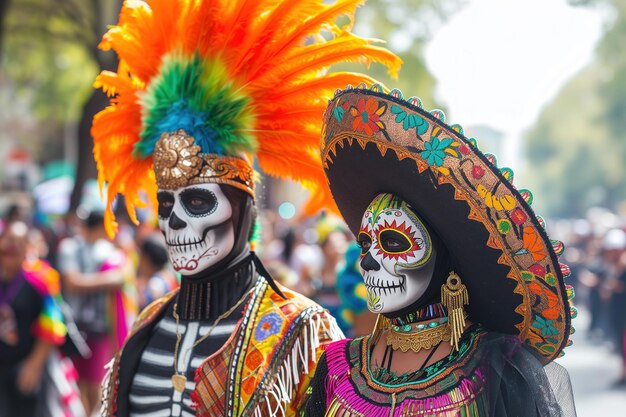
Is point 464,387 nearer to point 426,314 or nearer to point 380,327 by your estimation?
point 426,314

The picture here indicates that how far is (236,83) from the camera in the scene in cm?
402

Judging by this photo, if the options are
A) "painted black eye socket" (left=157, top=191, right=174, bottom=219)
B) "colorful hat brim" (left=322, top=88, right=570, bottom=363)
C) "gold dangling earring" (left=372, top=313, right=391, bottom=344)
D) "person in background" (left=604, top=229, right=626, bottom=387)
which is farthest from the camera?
"person in background" (left=604, top=229, right=626, bottom=387)

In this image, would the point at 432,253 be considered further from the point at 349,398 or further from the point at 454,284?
the point at 349,398

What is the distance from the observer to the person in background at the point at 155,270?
7617 millimetres

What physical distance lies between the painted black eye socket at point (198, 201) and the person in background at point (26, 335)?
356 centimetres

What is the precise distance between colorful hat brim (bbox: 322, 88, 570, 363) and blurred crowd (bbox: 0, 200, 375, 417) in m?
2.94

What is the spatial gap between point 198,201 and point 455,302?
134 cm

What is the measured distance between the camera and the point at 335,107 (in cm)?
317

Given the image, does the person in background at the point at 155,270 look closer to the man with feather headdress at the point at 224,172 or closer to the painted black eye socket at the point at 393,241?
the man with feather headdress at the point at 224,172

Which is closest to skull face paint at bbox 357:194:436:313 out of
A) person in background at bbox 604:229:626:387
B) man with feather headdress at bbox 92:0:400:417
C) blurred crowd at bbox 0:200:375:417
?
man with feather headdress at bbox 92:0:400:417

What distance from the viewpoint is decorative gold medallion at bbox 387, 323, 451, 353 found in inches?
123

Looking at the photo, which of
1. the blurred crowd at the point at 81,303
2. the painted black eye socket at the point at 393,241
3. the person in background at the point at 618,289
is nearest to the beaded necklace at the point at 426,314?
the painted black eye socket at the point at 393,241

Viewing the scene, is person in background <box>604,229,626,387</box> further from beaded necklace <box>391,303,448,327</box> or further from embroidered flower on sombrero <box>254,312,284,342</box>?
beaded necklace <box>391,303,448,327</box>

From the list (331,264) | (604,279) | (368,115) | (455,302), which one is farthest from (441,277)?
(604,279)
